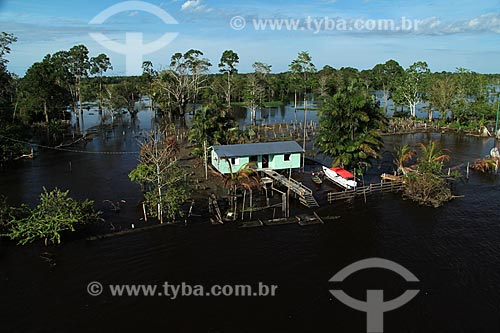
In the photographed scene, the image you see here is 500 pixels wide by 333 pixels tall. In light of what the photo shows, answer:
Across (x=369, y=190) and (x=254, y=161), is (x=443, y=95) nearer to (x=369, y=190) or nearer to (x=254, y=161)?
(x=369, y=190)

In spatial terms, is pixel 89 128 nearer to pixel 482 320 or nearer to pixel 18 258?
pixel 18 258

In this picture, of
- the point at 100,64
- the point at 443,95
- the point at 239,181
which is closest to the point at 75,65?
the point at 100,64

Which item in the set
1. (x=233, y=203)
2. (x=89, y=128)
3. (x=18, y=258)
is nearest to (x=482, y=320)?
(x=233, y=203)

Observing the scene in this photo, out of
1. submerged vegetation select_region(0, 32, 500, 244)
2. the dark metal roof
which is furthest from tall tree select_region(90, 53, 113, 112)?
the dark metal roof

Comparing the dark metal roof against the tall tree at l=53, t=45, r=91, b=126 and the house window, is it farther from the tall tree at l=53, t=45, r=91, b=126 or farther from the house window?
the tall tree at l=53, t=45, r=91, b=126

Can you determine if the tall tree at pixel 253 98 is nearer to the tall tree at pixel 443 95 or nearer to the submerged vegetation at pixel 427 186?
the tall tree at pixel 443 95

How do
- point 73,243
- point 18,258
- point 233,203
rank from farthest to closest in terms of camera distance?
point 233,203, point 73,243, point 18,258
